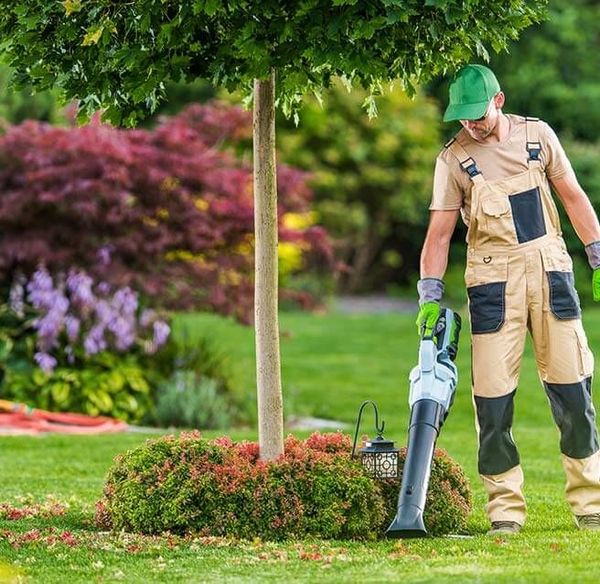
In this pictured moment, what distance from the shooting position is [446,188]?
598 centimetres

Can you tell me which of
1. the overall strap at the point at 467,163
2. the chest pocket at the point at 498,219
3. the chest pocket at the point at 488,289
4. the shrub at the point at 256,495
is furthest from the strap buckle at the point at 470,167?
the shrub at the point at 256,495

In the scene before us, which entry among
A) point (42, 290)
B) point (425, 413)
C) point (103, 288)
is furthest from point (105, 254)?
point (425, 413)

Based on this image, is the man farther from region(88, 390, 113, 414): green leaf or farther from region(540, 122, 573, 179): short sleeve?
region(88, 390, 113, 414): green leaf

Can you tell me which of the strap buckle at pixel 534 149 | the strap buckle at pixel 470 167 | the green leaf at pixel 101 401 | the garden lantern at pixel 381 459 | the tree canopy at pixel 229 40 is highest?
the tree canopy at pixel 229 40

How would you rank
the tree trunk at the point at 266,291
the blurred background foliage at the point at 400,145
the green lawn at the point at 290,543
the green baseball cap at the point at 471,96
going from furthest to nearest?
1. the blurred background foliage at the point at 400,145
2. the tree trunk at the point at 266,291
3. the green baseball cap at the point at 471,96
4. the green lawn at the point at 290,543

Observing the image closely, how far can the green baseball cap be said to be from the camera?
5.84 meters

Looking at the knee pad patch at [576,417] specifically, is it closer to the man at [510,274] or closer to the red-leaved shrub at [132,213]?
the man at [510,274]

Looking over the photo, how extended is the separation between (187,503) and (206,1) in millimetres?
2114

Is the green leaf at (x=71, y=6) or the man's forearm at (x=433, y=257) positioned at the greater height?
the green leaf at (x=71, y=6)

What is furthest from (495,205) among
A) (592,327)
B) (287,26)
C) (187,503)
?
(592,327)

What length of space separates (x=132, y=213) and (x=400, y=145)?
475 inches

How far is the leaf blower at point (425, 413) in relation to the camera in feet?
18.3

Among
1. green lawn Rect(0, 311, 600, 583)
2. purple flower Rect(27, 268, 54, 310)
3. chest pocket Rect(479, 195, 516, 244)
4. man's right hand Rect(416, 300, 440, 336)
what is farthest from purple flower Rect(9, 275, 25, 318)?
chest pocket Rect(479, 195, 516, 244)

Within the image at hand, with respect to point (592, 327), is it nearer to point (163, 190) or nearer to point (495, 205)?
point (163, 190)
